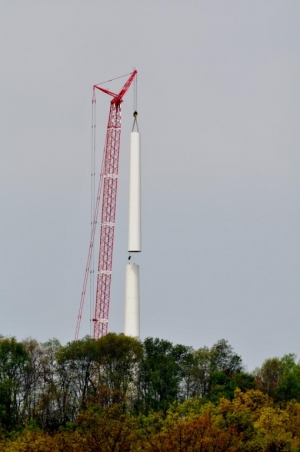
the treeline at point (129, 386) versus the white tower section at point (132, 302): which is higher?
the white tower section at point (132, 302)

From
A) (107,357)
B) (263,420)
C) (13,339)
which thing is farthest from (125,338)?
(263,420)

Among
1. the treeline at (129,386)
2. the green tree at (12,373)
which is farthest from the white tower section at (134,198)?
the green tree at (12,373)

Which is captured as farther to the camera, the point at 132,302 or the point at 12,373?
the point at 132,302

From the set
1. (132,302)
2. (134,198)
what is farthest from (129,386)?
(134,198)

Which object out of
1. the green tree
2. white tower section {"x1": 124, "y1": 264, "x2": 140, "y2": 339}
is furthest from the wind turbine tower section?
the green tree

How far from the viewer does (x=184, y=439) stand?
292ft

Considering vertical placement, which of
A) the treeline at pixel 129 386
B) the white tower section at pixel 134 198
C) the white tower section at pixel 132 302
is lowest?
the treeline at pixel 129 386

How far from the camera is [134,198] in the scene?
130 m

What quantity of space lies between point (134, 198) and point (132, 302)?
966 centimetres

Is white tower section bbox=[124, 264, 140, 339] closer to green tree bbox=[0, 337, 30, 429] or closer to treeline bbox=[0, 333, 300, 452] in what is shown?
treeline bbox=[0, 333, 300, 452]

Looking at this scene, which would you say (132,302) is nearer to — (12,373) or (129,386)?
(129,386)

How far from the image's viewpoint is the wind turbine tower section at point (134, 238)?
→ 424ft

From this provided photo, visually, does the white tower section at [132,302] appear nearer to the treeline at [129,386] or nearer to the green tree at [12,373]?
the treeline at [129,386]

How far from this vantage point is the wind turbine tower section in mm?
129375
